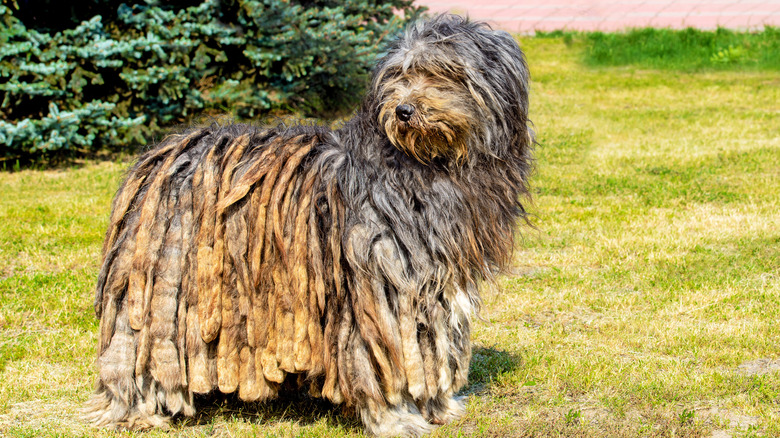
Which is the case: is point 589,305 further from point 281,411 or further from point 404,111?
point 404,111

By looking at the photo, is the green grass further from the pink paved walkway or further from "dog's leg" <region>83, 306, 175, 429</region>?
"dog's leg" <region>83, 306, 175, 429</region>

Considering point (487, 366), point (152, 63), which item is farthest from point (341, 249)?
point (152, 63)

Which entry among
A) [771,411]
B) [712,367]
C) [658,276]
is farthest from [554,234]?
[771,411]

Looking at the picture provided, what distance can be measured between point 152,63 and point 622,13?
13.3m

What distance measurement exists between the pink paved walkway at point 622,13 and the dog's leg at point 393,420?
15747mm

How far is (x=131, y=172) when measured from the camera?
4258 mm

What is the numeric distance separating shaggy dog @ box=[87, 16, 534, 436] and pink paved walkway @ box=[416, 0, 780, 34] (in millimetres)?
15540

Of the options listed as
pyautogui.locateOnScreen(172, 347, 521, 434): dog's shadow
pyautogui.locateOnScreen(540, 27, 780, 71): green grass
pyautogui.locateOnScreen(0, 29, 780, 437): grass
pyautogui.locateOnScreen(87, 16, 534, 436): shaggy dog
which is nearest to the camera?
pyautogui.locateOnScreen(87, 16, 534, 436): shaggy dog

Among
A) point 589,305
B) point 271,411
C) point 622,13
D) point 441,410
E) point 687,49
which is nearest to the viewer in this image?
point 441,410

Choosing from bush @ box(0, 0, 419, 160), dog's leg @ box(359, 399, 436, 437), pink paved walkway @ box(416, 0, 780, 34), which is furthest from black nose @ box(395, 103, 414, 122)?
pink paved walkway @ box(416, 0, 780, 34)

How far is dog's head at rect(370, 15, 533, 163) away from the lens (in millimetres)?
3654

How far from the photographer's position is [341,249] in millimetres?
3895

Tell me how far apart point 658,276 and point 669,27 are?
13.4 m

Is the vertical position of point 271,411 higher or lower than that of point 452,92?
lower
